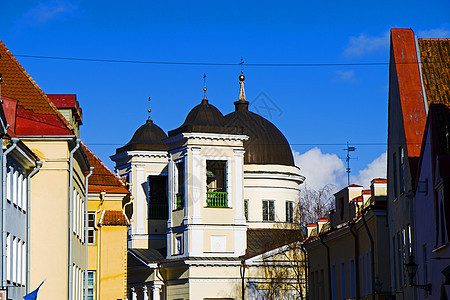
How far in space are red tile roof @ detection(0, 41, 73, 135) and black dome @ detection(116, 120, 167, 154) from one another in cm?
4882

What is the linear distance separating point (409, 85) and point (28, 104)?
1266 cm

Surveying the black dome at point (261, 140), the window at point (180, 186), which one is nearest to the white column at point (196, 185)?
the window at point (180, 186)

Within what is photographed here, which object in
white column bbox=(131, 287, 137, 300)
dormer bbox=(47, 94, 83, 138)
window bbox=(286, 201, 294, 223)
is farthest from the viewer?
window bbox=(286, 201, 294, 223)

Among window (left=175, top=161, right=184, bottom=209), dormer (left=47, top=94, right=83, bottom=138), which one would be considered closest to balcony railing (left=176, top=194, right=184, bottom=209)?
window (left=175, top=161, right=184, bottom=209)

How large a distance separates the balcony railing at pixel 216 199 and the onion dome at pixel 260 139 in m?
10.5

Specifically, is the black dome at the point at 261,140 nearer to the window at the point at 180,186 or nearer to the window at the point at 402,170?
the window at the point at 180,186

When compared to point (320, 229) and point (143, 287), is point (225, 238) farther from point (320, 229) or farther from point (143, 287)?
point (320, 229)

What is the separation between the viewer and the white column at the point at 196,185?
253 ft

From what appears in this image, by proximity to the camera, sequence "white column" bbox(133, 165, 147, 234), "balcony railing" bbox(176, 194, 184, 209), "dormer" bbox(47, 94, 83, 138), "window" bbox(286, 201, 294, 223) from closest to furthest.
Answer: "dormer" bbox(47, 94, 83, 138) < "balcony railing" bbox(176, 194, 184, 209) < "white column" bbox(133, 165, 147, 234) < "window" bbox(286, 201, 294, 223)

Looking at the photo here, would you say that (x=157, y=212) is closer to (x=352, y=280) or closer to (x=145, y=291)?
(x=145, y=291)

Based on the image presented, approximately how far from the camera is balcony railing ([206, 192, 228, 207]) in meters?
78.3

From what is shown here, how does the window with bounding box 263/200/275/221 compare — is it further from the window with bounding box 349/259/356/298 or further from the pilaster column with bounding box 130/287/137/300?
the window with bounding box 349/259/356/298

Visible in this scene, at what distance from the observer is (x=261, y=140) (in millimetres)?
90250

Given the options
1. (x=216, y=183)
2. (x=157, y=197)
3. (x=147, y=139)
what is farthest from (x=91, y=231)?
(x=147, y=139)
